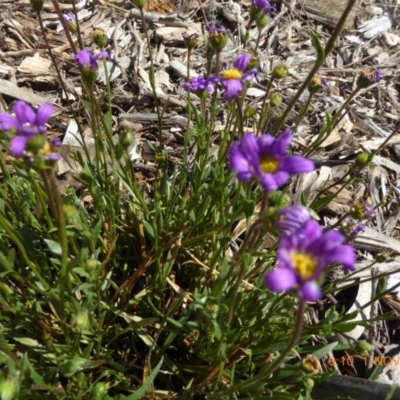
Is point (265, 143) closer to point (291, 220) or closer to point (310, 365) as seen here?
point (291, 220)

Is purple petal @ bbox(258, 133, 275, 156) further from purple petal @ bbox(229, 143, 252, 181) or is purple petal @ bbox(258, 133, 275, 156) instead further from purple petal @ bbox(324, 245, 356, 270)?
purple petal @ bbox(324, 245, 356, 270)

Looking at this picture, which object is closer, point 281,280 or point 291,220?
point 281,280

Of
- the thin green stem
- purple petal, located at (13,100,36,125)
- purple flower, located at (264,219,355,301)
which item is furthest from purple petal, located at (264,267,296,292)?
purple petal, located at (13,100,36,125)

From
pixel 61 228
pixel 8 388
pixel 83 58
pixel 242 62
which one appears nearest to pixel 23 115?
pixel 61 228

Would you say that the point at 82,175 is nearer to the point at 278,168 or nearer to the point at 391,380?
the point at 278,168

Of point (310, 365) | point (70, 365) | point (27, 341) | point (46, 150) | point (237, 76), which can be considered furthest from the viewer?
point (237, 76)

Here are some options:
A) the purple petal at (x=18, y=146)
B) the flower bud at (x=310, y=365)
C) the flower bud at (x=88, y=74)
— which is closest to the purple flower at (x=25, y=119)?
the purple petal at (x=18, y=146)

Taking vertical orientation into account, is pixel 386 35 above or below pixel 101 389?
above

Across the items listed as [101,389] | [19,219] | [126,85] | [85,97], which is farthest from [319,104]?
[101,389]
